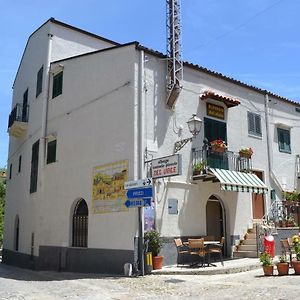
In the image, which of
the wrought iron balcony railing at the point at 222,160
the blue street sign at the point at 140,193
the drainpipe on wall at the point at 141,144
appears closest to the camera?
the blue street sign at the point at 140,193

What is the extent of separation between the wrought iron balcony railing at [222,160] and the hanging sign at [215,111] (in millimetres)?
1648

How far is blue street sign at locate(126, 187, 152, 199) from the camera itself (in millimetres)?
13498

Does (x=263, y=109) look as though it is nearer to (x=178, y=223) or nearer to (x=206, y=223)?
(x=206, y=223)

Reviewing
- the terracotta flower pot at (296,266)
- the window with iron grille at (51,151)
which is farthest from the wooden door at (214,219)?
the window with iron grille at (51,151)

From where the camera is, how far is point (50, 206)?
19.6 meters

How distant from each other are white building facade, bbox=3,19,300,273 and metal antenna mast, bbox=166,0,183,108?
300 millimetres

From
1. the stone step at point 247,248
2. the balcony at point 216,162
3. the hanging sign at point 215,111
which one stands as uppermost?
the hanging sign at point 215,111

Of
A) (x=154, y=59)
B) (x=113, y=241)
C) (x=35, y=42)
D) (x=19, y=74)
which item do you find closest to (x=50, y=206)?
(x=113, y=241)

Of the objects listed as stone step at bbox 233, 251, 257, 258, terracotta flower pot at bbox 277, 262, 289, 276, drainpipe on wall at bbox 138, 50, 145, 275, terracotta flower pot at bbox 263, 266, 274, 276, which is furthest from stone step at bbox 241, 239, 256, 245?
drainpipe on wall at bbox 138, 50, 145, 275

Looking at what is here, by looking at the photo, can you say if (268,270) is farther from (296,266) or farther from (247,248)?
(247,248)

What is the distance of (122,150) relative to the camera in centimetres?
1580

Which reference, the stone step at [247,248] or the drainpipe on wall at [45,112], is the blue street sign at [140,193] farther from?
the drainpipe on wall at [45,112]

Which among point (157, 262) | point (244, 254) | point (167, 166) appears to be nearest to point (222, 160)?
point (244, 254)

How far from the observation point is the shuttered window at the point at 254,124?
19997 millimetres
